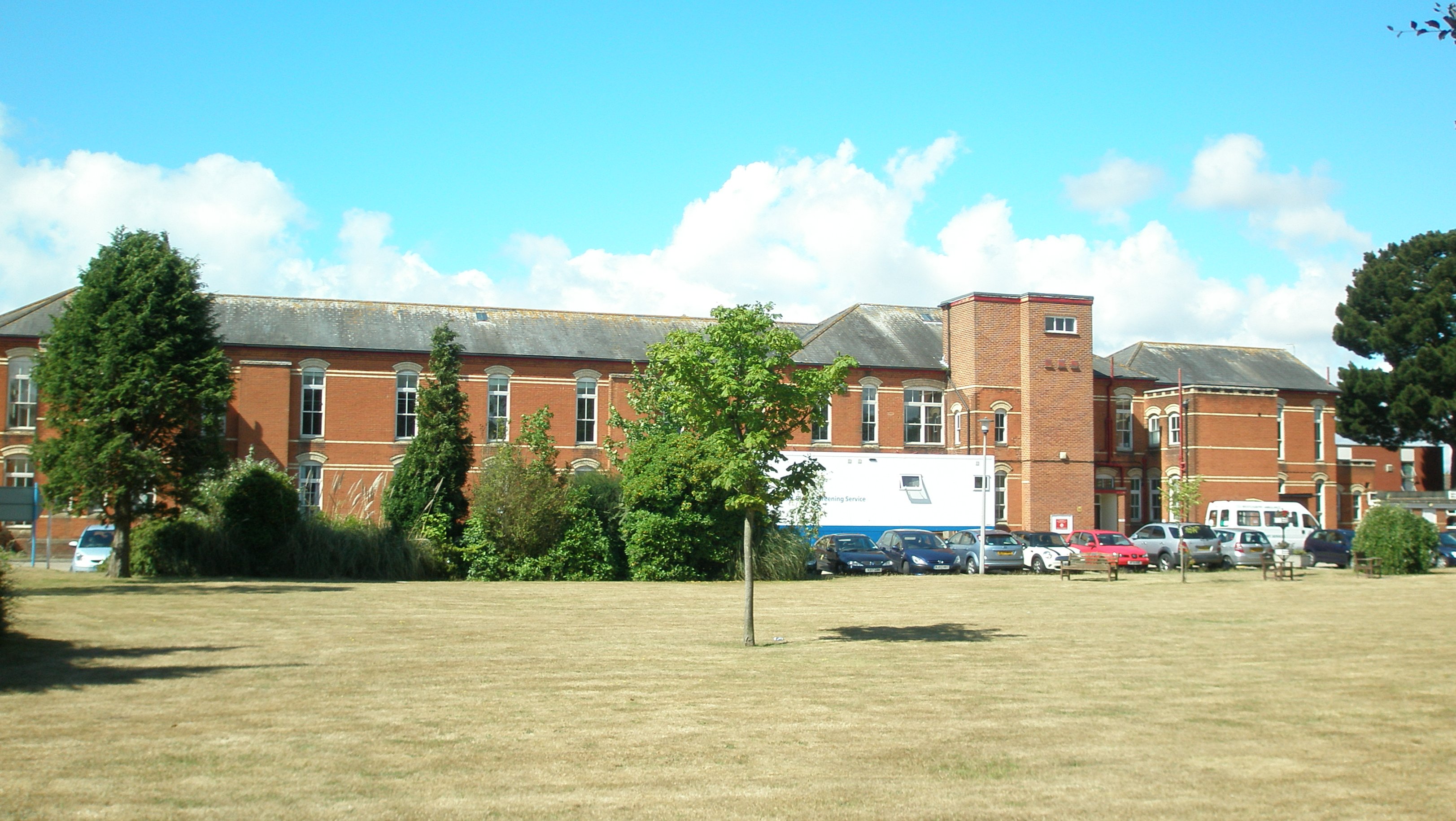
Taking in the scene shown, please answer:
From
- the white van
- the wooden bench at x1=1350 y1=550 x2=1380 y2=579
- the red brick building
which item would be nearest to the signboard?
the red brick building

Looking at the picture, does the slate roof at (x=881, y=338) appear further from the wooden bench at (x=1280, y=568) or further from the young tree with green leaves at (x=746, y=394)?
the young tree with green leaves at (x=746, y=394)

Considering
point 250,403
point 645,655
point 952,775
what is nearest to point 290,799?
point 952,775

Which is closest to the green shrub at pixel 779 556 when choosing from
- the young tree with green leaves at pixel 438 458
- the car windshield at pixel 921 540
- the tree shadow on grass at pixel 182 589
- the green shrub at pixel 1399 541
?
the car windshield at pixel 921 540

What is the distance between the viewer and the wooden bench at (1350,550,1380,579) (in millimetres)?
32938

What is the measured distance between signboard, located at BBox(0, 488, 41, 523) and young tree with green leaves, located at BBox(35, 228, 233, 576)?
832 mm

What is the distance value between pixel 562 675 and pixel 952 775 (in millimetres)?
5452

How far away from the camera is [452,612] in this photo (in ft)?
64.0

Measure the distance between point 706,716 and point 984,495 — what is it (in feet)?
89.0

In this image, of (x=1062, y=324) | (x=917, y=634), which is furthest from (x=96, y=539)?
(x=1062, y=324)

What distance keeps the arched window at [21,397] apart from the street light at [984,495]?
35.3m

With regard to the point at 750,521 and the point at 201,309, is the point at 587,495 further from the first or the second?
the point at 750,521

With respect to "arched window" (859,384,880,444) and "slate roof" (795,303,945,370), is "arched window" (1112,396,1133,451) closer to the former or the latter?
"slate roof" (795,303,945,370)

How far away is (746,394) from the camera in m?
15.9

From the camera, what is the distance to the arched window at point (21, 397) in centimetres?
4306
